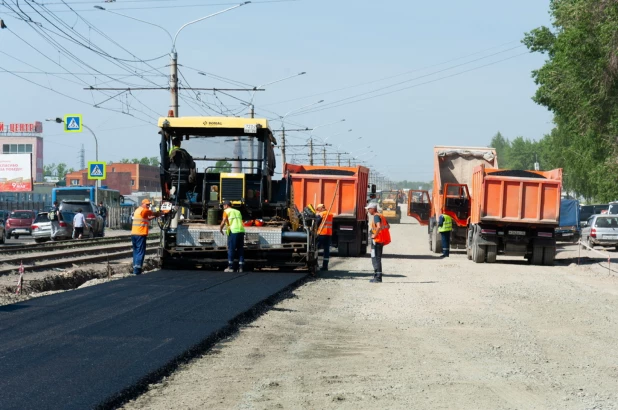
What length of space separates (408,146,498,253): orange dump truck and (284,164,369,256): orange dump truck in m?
3.20

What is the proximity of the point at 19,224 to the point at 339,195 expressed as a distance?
82.5 feet

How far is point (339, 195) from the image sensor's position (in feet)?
90.6

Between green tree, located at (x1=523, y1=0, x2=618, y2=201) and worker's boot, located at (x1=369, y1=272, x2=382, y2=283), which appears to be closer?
worker's boot, located at (x1=369, y1=272, x2=382, y2=283)

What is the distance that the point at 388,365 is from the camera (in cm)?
912

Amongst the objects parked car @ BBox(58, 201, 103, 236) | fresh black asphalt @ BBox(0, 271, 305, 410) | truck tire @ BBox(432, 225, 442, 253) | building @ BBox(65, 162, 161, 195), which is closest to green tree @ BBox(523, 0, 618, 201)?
truck tire @ BBox(432, 225, 442, 253)

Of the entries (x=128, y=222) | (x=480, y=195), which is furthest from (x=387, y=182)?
(x=480, y=195)

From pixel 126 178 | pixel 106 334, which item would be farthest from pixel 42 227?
pixel 126 178

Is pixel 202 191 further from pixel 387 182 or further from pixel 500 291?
pixel 387 182

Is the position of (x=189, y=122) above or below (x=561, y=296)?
above

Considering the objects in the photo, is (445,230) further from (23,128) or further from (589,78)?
(23,128)

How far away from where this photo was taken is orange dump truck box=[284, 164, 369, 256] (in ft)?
89.5

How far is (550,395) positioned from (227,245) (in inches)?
467

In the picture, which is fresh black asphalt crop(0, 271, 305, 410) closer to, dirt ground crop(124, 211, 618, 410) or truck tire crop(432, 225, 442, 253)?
dirt ground crop(124, 211, 618, 410)

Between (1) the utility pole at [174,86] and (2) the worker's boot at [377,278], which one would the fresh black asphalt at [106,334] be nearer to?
(2) the worker's boot at [377,278]
